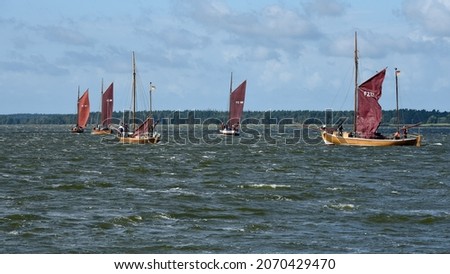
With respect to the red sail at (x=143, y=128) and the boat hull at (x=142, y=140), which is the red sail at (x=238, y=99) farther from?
the boat hull at (x=142, y=140)

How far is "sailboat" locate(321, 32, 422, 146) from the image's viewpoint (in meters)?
85.4

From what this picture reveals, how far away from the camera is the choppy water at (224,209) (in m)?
26.1

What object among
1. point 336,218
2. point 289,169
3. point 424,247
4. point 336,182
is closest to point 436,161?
point 289,169

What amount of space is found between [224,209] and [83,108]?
12886cm

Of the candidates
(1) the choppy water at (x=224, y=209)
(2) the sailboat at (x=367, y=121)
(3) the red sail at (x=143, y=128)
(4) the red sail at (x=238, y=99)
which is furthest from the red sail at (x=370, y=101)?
(4) the red sail at (x=238, y=99)

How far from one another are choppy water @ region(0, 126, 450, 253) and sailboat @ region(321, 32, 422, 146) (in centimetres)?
2899

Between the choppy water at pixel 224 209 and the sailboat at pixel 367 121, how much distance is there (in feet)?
95.1

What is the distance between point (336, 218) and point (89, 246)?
944cm

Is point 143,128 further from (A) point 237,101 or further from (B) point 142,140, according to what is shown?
(A) point 237,101

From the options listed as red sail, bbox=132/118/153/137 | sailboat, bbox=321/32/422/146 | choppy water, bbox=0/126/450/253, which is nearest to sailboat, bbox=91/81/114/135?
red sail, bbox=132/118/153/137

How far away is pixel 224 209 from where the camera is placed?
3381 centimetres

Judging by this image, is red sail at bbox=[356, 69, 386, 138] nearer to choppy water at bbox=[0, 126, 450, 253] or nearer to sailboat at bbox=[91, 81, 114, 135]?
choppy water at bbox=[0, 126, 450, 253]
